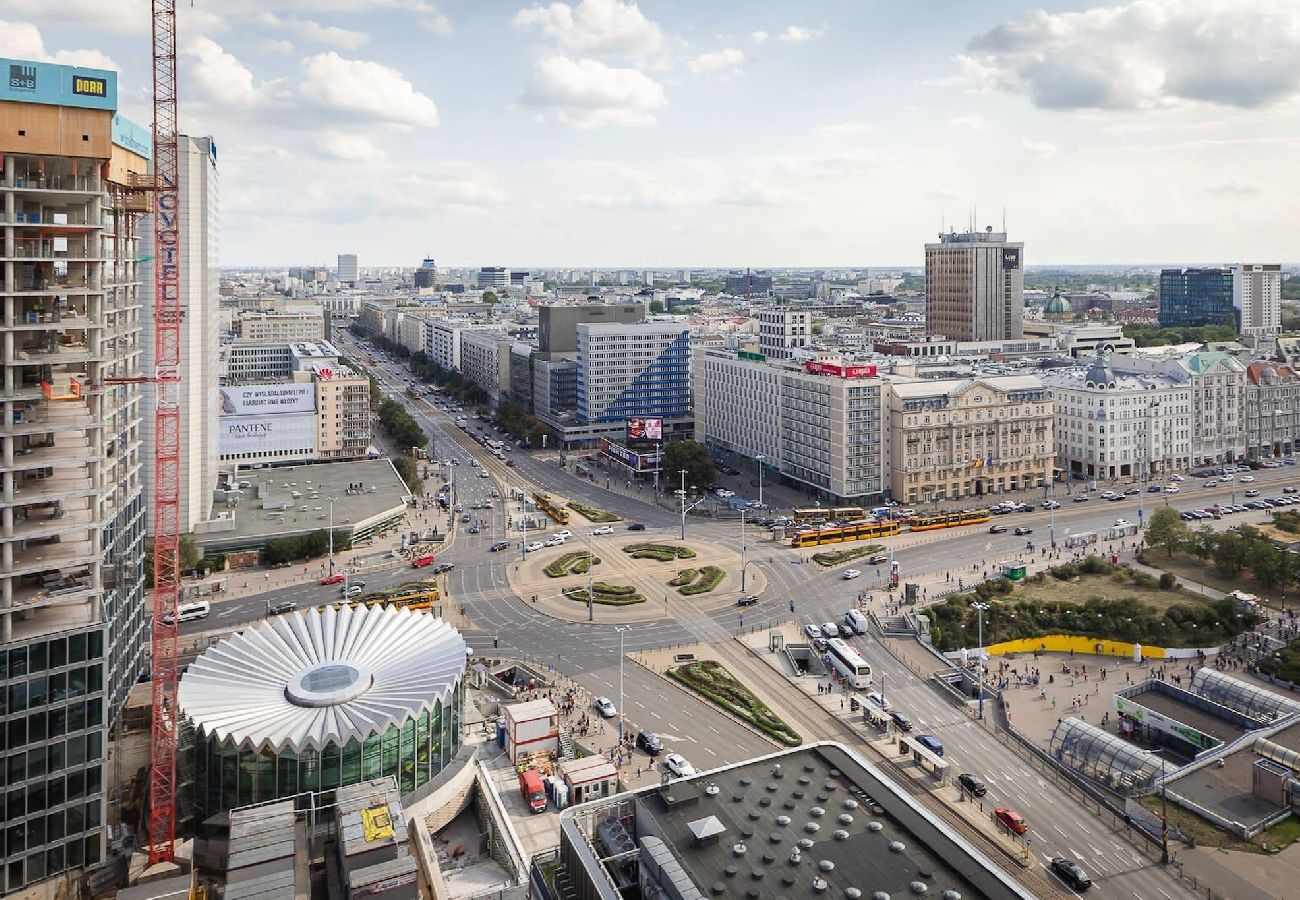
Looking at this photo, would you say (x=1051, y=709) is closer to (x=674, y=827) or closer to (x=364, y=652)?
(x=674, y=827)

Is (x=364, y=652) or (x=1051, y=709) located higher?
(x=364, y=652)

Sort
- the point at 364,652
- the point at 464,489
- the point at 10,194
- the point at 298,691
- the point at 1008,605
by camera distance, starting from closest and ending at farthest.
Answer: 1. the point at 10,194
2. the point at 298,691
3. the point at 364,652
4. the point at 1008,605
5. the point at 464,489

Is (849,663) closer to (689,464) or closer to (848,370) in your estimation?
(848,370)

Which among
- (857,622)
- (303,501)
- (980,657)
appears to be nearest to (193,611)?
(303,501)

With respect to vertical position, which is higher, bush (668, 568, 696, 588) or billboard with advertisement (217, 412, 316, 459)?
billboard with advertisement (217, 412, 316, 459)

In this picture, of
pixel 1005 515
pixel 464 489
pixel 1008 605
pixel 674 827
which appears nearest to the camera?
pixel 674 827

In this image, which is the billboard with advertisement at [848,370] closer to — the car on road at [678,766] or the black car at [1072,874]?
the car on road at [678,766]

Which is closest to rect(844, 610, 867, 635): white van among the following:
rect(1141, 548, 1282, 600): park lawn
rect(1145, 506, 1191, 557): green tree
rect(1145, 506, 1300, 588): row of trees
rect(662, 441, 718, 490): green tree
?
rect(1141, 548, 1282, 600): park lawn

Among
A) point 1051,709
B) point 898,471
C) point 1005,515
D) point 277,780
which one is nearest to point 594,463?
point 898,471

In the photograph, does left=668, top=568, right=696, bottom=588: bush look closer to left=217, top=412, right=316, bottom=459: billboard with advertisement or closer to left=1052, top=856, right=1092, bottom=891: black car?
left=1052, top=856, right=1092, bottom=891: black car
